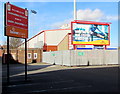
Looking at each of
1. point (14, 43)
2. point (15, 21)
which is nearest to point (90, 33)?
point (15, 21)

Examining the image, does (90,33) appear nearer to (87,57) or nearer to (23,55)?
(87,57)

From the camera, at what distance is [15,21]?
40.8 feet

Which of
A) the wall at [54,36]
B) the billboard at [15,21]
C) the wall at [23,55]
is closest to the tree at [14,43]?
the wall at [54,36]

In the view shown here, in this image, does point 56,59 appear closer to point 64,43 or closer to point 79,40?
point 79,40

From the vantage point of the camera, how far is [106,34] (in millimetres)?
31062

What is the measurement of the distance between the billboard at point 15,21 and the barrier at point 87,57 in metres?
15.0

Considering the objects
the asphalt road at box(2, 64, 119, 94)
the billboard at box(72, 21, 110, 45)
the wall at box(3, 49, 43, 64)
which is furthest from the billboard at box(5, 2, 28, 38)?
the wall at box(3, 49, 43, 64)

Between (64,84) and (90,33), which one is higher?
(90,33)

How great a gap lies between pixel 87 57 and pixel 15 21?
58.6ft

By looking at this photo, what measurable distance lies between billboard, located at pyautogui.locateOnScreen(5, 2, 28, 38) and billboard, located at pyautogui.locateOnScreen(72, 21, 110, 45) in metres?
16.1

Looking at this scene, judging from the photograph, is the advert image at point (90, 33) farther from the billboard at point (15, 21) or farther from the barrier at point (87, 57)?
the billboard at point (15, 21)

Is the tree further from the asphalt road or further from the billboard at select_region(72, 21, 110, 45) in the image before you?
the asphalt road

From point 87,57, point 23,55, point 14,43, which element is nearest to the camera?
point 87,57

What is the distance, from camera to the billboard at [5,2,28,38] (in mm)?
11680
